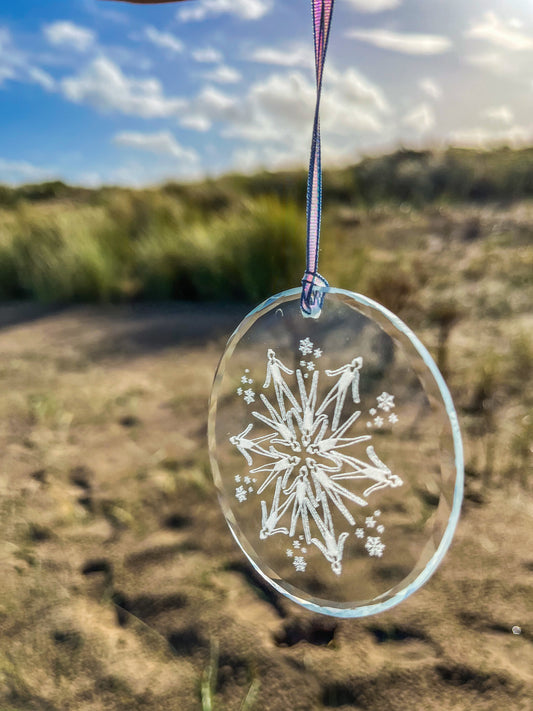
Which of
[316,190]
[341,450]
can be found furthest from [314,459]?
[316,190]

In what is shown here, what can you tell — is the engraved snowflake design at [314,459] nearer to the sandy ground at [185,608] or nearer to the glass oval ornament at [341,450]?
the glass oval ornament at [341,450]

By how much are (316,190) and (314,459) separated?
0.45 meters

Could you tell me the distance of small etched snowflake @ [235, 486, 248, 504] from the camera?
1163 millimetres

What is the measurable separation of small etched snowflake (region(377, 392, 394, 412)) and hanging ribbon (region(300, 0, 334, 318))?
17 cm

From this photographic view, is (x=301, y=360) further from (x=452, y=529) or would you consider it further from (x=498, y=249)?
(x=498, y=249)

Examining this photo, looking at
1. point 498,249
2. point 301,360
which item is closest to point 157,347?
point 301,360

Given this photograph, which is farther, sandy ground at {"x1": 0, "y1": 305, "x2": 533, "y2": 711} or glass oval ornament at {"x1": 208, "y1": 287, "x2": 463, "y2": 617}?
sandy ground at {"x1": 0, "y1": 305, "x2": 533, "y2": 711}

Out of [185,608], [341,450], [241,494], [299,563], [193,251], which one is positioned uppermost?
[193,251]

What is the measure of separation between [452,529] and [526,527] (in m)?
0.75

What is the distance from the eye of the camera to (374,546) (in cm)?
105

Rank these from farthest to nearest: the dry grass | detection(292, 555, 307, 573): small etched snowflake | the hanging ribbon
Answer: the dry grass
detection(292, 555, 307, 573): small etched snowflake
the hanging ribbon

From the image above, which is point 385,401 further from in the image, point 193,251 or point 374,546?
point 193,251

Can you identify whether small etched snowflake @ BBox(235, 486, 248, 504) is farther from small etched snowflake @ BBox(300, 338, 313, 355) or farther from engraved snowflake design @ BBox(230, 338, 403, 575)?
small etched snowflake @ BBox(300, 338, 313, 355)

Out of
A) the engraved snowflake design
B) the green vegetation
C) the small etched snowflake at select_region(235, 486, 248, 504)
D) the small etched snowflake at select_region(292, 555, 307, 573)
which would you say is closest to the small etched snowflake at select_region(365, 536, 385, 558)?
the engraved snowflake design
